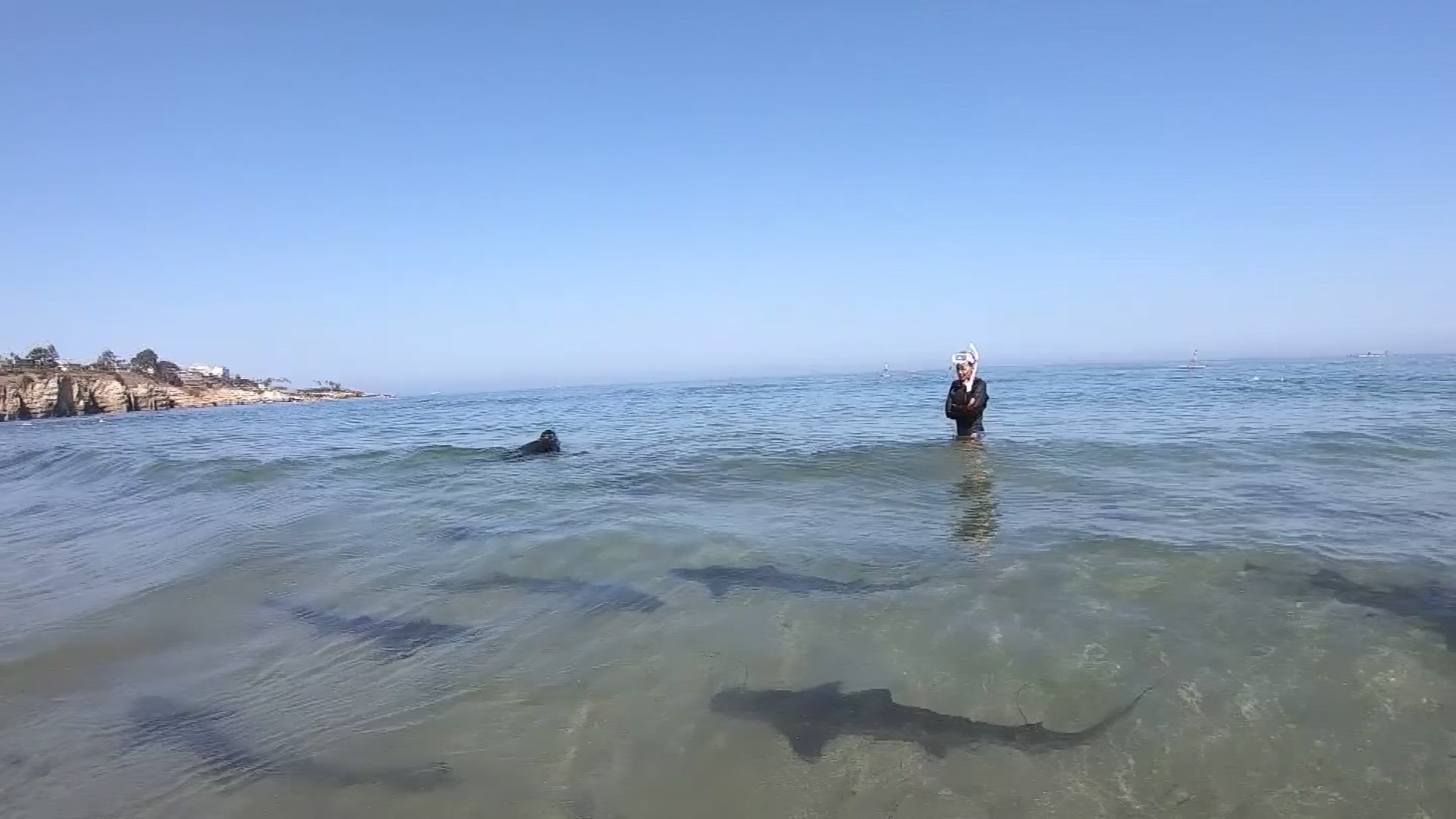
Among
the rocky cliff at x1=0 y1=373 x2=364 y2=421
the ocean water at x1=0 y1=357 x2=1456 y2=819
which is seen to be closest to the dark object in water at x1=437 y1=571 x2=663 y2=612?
the ocean water at x1=0 y1=357 x2=1456 y2=819

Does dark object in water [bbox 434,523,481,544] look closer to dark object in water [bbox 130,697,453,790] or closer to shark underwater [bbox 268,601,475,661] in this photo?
shark underwater [bbox 268,601,475,661]

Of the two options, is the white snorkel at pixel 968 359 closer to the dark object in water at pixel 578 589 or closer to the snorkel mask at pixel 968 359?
the snorkel mask at pixel 968 359

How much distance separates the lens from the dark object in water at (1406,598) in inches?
235

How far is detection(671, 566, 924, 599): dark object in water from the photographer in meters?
7.39

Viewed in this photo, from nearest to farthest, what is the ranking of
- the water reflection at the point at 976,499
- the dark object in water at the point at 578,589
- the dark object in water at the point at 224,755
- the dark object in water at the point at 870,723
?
the dark object in water at the point at 224,755 → the dark object in water at the point at 870,723 → the dark object in water at the point at 578,589 → the water reflection at the point at 976,499

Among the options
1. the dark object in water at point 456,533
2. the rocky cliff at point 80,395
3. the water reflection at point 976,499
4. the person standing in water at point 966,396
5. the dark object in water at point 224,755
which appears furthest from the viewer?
the rocky cliff at point 80,395

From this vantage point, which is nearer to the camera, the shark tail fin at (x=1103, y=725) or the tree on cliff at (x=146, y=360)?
the shark tail fin at (x=1103, y=725)

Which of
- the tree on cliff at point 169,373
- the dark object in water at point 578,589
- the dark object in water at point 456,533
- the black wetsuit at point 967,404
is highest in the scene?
the tree on cliff at point 169,373

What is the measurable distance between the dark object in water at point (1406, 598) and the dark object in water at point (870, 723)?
2.96m

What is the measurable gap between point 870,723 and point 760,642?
1.51m

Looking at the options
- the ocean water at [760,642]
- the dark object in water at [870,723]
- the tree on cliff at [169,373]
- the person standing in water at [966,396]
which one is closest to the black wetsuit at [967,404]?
the person standing in water at [966,396]

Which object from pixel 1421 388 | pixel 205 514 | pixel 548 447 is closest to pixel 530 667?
pixel 205 514

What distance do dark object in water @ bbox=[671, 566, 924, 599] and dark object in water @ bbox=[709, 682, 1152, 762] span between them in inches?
82.4

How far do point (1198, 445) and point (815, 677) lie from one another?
13882 millimetres
